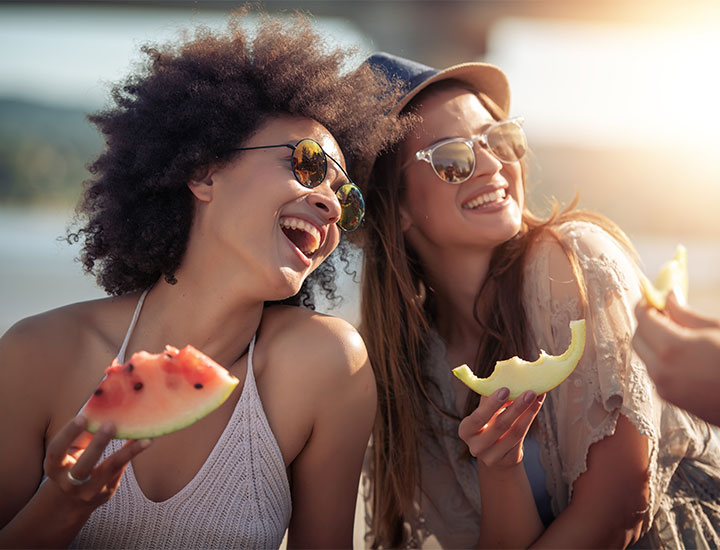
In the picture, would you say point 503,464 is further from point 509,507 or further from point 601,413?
point 601,413

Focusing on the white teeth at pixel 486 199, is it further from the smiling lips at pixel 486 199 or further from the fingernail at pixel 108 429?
the fingernail at pixel 108 429

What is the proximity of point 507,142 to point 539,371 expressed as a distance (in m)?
1.70

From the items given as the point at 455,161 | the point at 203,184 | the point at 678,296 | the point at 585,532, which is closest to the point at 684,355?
the point at 678,296

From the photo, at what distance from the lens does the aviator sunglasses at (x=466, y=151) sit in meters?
3.81

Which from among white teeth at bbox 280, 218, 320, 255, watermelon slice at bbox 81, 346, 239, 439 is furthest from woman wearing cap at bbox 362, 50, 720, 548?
watermelon slice at bbox 81, 346, 239, 439

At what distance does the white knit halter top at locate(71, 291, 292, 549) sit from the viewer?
9.30ft

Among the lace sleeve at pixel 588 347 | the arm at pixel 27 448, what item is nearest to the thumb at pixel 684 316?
the lace sleeve at pixel 588 347

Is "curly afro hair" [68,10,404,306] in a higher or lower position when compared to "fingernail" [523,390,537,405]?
higher

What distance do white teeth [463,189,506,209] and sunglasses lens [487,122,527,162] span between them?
0.22 metres

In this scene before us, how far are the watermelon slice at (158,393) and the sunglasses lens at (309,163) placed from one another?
105 centimetres

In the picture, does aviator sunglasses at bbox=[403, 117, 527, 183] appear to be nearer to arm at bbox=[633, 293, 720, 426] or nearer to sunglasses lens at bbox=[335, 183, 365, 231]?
sunglasses lens at bbox=[335, 183, 365, 231]

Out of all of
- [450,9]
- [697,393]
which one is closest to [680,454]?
[697,393]

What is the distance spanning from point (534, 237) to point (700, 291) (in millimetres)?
14310

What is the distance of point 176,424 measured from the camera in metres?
2.29
